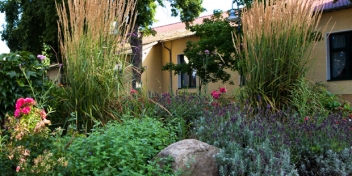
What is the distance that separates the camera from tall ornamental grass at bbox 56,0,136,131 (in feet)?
13.6

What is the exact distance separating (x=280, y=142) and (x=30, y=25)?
15.9 m

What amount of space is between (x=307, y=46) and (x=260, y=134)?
75.4 inches

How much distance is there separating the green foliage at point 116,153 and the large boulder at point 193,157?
13 cm

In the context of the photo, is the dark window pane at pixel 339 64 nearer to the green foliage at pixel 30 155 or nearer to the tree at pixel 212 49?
the tree at pixel 212 49

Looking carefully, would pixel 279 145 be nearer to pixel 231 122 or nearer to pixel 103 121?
pixel 231 122

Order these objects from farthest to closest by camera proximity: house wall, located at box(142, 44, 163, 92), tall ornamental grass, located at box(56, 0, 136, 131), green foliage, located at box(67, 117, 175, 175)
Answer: house wall, located at box(142, 44, 163, 92) → tall ornamental grass, located at box(56, 0, 136, 131) → green foliage, located at box(67, 117, 175, 175)

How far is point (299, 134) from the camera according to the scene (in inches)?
140

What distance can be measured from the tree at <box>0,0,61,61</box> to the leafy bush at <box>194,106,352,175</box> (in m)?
12.1

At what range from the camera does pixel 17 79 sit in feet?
15.5

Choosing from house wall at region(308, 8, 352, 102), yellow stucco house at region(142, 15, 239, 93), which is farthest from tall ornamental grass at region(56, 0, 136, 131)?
yellow stucco house at region(142, 15, 239, 93)

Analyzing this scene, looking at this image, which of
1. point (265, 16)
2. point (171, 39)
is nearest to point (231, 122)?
point (265, 16)

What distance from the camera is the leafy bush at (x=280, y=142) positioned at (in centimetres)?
306

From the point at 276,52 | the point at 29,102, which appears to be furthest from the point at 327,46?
the point at 29,102

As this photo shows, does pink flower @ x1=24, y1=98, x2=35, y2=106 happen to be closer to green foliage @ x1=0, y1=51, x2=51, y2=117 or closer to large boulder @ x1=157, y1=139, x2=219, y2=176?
large boulder @ x1=157, y1=139, x2=219, y2=176
